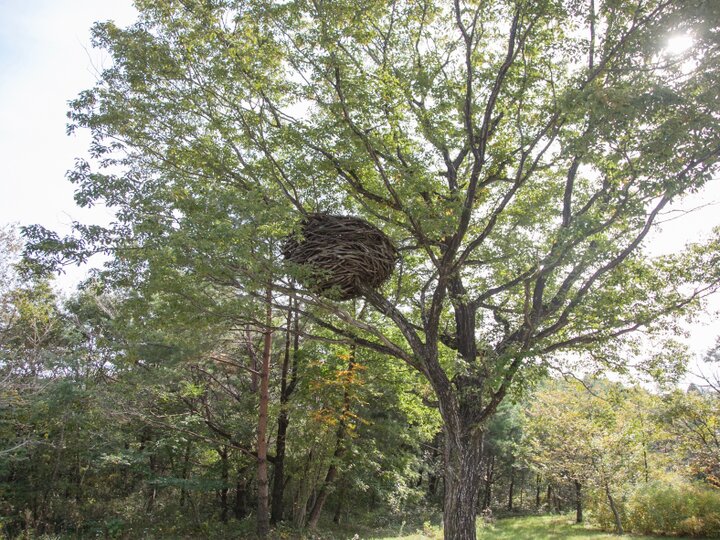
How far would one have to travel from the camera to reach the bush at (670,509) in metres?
12.2

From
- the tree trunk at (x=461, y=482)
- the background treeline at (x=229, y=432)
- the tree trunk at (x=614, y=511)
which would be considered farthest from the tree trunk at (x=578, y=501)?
the tree trunk at (x=461, y=482)

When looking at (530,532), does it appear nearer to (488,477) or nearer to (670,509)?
(670,509)

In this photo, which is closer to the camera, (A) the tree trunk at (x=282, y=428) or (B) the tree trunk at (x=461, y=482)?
(B) the tree trunk at (x=461, y=482)

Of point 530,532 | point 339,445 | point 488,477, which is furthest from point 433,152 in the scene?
point 488,477

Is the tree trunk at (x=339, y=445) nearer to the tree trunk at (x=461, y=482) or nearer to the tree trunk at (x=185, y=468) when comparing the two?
the tree trunk at (x=461, y=482)

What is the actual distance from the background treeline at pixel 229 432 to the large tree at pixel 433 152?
3202 mm

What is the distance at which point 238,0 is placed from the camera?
4855mm

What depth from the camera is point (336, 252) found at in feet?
13.6

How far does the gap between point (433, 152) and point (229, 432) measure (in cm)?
985

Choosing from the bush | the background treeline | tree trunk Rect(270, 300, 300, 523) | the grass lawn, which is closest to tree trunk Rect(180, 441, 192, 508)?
the background treeline

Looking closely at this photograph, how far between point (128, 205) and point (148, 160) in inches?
50.4

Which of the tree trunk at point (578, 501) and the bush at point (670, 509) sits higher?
the bush at point (670, 509)

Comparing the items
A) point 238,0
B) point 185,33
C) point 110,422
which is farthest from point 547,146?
point 110,422

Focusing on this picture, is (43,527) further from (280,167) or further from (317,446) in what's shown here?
(280,167)
